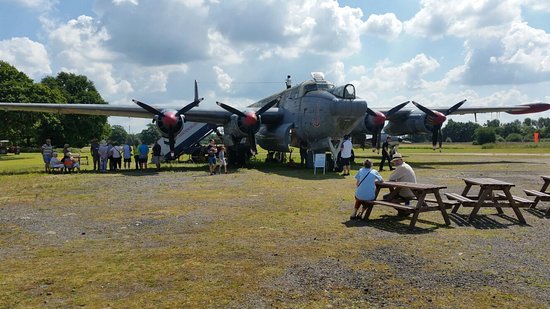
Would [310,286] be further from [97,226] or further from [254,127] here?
[254,127]

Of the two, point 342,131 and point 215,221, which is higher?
point 342,131

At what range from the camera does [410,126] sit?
99.6 ft

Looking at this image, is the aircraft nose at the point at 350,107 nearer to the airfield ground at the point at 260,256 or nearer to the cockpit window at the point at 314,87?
the cockpit window at the point at 314,87

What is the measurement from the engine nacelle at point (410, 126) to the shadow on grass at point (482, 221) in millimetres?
20254

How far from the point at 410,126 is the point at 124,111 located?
1895 cm

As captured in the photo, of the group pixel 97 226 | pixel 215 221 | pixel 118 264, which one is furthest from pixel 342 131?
pixel 118 264

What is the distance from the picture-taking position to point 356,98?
813 inches

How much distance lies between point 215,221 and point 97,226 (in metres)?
2.43

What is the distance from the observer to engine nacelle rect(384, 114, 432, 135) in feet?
96.8

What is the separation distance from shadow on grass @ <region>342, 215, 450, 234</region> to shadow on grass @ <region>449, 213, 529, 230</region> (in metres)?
0.58

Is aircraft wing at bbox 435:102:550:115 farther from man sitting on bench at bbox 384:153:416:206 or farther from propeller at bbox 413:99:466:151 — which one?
man sitting on bench at bbox 384:153:416:206

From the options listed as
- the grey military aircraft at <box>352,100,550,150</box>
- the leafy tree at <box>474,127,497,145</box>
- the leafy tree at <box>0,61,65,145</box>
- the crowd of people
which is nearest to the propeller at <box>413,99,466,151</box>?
the grey military aircraft at <box>352,100,550,150</box>

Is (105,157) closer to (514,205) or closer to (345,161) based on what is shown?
(345,161)

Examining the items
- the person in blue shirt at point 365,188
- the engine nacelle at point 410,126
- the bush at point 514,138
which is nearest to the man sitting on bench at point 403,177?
the person in blue shirt at point 365,188
